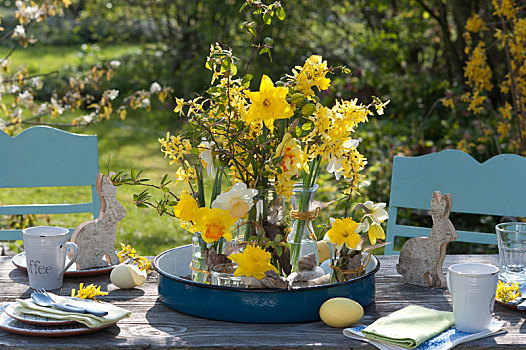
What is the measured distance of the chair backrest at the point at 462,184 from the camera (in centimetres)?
199

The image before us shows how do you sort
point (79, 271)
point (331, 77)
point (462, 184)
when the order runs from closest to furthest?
point (79, 271) → point (462, 184) → point (331, 77)

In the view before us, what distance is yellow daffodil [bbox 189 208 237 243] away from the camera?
1.24m

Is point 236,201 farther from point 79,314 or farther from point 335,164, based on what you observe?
point 79,314


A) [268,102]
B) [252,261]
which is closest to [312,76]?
[268,102]

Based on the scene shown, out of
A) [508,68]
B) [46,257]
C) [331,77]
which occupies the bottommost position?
[46,257]

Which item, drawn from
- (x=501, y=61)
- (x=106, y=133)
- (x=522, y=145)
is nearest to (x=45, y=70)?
(x=106, y=133)

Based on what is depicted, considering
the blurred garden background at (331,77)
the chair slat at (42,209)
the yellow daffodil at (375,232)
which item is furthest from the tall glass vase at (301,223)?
the blurred garden background at (331,77)

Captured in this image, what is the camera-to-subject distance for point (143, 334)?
4.06 ft

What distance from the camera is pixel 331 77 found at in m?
6.11

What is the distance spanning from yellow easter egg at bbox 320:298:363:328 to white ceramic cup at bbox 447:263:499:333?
18cm

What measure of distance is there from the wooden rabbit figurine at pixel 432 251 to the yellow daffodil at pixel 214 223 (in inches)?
19.5

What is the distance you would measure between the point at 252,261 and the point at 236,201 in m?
0.12

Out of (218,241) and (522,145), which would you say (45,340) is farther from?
(522,145)

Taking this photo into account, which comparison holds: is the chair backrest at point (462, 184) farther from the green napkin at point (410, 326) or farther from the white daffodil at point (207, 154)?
the white daffodil at point (207, 154)
